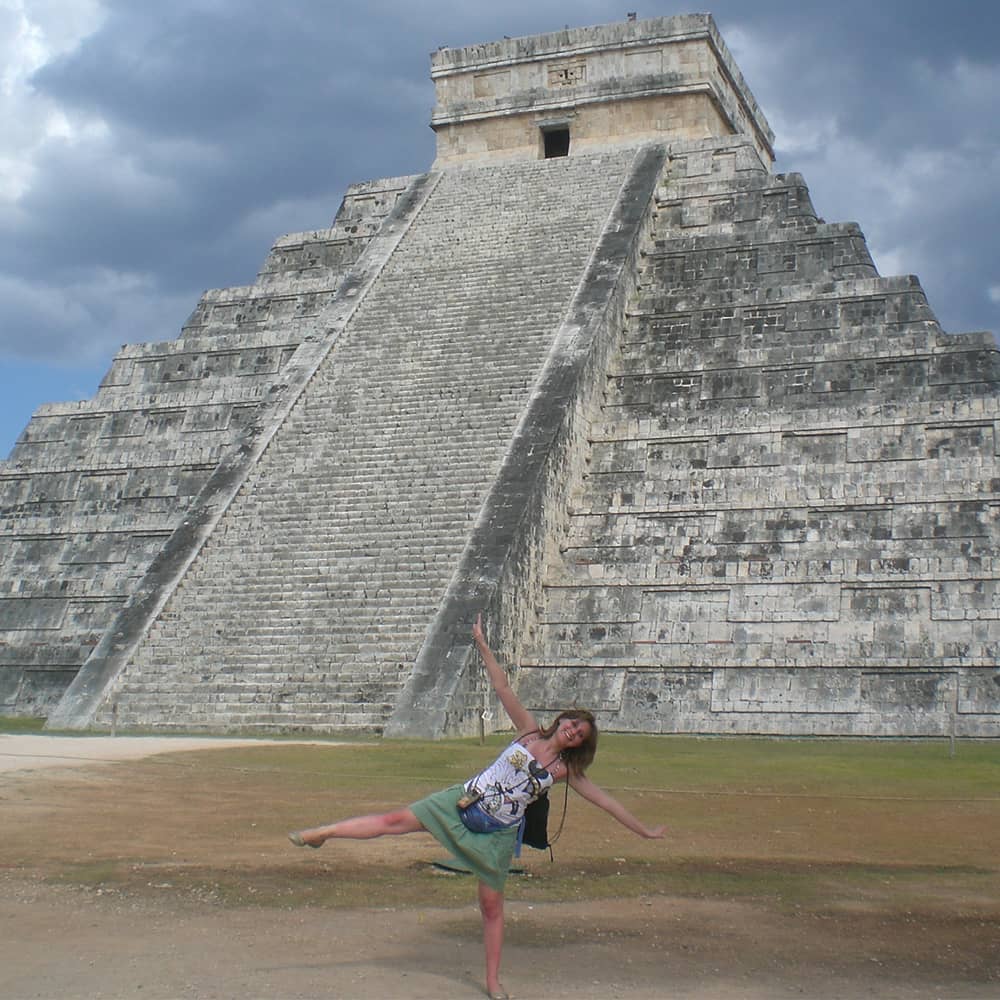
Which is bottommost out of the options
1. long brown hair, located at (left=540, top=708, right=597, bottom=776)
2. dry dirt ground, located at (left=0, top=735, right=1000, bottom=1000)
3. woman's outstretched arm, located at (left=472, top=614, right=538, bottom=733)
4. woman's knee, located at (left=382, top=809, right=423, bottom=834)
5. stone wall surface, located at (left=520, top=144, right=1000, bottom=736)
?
dry dirt ground, located at (left=0, top=735, right=1000, bottom=1000)

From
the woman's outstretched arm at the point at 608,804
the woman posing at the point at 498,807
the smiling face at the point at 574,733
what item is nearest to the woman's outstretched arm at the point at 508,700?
the woman posing at the point at 498,807

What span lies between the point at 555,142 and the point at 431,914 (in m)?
19.1

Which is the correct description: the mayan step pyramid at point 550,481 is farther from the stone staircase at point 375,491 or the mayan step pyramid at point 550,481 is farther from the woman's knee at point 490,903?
the woman's knee at point 490,903

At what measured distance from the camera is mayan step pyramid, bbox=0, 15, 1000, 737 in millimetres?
13984

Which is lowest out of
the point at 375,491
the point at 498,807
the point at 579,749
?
the point at 498,807

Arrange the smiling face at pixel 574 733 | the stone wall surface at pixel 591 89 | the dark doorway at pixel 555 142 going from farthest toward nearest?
the dark doorway at pixel 555 142 < the stone wall surface at pixel 591 89 < the smiling face at pixel 574 733

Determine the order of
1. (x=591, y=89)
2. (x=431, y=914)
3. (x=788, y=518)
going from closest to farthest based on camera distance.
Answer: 1. (x=431, y=914)
2. (x=788, y=518)
3. (x=591, y=89)

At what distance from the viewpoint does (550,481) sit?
15.6 m

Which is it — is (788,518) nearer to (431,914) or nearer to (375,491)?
(375,491)

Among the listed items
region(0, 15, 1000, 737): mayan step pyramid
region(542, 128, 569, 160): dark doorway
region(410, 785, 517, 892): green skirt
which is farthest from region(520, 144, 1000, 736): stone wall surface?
region(410, 785, 517, 892): green skirt

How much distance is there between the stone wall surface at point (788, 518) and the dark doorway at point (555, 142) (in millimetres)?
5747

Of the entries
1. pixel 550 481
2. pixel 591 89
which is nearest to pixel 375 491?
pixel 550 481

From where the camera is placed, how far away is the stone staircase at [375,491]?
45.9 ft

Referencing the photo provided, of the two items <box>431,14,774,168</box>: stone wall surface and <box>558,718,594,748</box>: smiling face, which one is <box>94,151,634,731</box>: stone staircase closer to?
<box>431,14,774,168</box>: stone wall surface
